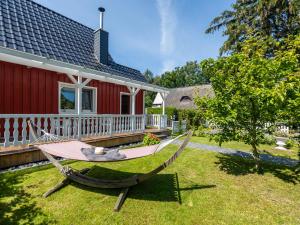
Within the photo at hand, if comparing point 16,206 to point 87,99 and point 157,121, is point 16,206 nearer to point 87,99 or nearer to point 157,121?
point 87,99

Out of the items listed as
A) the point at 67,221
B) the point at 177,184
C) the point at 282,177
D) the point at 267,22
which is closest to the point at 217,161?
the point at 282,177

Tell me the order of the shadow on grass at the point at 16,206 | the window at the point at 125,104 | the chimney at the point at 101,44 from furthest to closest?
the window at the point at 125,104
the chimney at the point at 101,44
the shadow on grass at the point at 16,206

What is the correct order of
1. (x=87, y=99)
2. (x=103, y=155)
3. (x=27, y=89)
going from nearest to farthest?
(x=103, y=155) → (x=27, y=89) → (x=87, y=99)

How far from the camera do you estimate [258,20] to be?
15.7m

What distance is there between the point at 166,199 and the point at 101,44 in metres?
9.74

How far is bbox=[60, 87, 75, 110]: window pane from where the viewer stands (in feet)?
26.1

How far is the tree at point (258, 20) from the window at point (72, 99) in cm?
1060

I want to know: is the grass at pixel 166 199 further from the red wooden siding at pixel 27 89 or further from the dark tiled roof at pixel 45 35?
the dark tiled roof at pixel 45 35

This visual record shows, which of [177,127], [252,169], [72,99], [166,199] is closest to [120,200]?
[166,199]

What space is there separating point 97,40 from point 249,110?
9.35 m

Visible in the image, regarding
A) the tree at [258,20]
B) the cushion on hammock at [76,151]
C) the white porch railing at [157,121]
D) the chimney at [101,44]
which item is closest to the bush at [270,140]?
the cushion on hammock at [76,151]

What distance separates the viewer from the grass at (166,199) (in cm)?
279

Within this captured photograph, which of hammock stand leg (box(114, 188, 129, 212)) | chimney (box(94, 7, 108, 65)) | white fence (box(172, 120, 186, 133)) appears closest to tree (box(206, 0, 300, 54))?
white fence (box(172, 120, 186, 133))

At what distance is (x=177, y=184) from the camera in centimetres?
405
